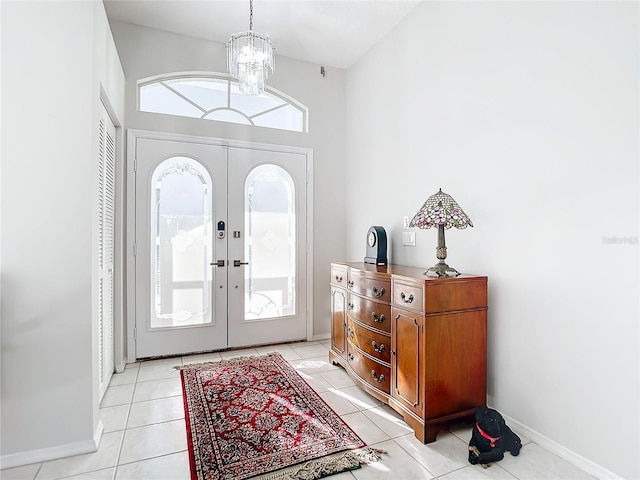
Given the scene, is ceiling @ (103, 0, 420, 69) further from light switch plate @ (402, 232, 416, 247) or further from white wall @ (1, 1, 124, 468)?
light switch plate @ (402, 232, 416, 247)

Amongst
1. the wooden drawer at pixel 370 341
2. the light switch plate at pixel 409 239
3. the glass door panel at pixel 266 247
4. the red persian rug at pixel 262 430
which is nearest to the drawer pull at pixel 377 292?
the wooden drawer at pixel 370 341

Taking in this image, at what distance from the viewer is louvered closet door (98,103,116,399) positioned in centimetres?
253

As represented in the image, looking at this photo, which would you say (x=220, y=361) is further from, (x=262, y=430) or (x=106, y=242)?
(x=106, y=242)

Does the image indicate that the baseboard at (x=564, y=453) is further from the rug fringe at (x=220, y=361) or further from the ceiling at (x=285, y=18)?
the ceiling at (x=285, y=18)

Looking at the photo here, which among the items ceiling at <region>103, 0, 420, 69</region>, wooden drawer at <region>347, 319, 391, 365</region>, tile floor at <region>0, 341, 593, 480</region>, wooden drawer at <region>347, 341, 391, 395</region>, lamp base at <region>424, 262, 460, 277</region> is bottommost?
tile floor at <region>0, 341, 593, 480</region>

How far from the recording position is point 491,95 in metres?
2.32

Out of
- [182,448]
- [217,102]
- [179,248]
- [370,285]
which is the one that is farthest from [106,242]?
[370,285]

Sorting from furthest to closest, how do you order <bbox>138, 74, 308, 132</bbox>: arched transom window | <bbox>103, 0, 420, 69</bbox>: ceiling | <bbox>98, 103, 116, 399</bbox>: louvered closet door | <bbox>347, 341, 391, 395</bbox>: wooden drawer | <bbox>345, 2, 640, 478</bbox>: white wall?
1. <bbox>138, 74, 308, 132</bbox>: arched transom window
2. <bbox>103, 0, 420, 69</bbox>: ceiling
3. <bbox>98, 103, 116, 399</bbox>: louvered closet door
4. <bbox>347, 341, 391, 395</bbox>: wooden drawer
5. <bbox>345, 2, 640, 478</bbox>: white wall

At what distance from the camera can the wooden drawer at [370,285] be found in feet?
7.99

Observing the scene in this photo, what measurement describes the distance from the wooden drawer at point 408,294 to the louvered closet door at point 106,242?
2.01m

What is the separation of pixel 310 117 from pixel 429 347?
289 cm

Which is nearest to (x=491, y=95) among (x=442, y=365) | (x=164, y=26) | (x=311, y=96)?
(x=442, y=365)

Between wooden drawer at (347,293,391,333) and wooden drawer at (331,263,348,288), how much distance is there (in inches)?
6.3

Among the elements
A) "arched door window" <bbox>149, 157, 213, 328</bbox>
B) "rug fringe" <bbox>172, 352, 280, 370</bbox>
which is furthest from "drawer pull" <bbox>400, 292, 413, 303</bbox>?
"arched door window" <bbox>149, 157, 213, 328</bbox>
